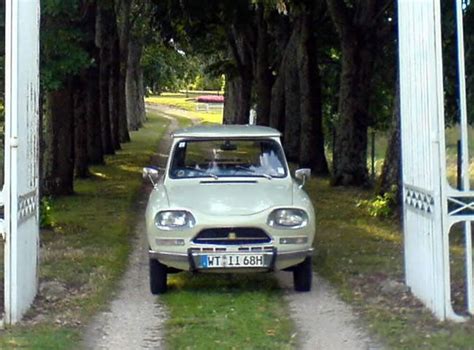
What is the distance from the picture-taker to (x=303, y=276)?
1106cm

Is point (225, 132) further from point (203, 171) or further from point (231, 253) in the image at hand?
point (231, 253)

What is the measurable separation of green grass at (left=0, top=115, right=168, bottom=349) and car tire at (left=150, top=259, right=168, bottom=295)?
20.0 inches

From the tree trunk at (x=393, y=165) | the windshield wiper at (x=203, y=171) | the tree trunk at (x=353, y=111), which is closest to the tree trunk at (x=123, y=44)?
the tree trunk at (x=353, y=111)

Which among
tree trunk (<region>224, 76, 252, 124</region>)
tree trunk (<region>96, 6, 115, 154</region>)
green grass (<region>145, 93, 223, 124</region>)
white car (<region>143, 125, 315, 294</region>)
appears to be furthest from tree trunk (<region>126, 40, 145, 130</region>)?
white car (<region>143, 125, 315, 294</region>)

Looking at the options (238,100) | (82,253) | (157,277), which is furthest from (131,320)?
(238,100)

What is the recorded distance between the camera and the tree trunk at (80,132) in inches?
1006

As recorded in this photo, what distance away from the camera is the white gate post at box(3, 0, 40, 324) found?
30.9 ft

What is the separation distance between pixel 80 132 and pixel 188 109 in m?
68.8

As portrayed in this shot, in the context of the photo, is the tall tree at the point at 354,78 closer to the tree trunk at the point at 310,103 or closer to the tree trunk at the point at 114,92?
the tree trunk at the point at 310,103

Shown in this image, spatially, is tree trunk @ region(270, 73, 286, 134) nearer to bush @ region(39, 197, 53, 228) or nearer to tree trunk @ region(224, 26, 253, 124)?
tree trunk @ region(224, 26, 253, 124)

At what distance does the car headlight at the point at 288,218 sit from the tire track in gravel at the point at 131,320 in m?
1.45

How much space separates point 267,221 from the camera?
1056 centimetres

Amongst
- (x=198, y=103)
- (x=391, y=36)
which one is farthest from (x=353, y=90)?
(x=198, y=103)

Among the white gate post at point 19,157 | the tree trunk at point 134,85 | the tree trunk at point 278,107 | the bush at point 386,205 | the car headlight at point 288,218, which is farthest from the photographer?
the tree trunk at point 134,85
